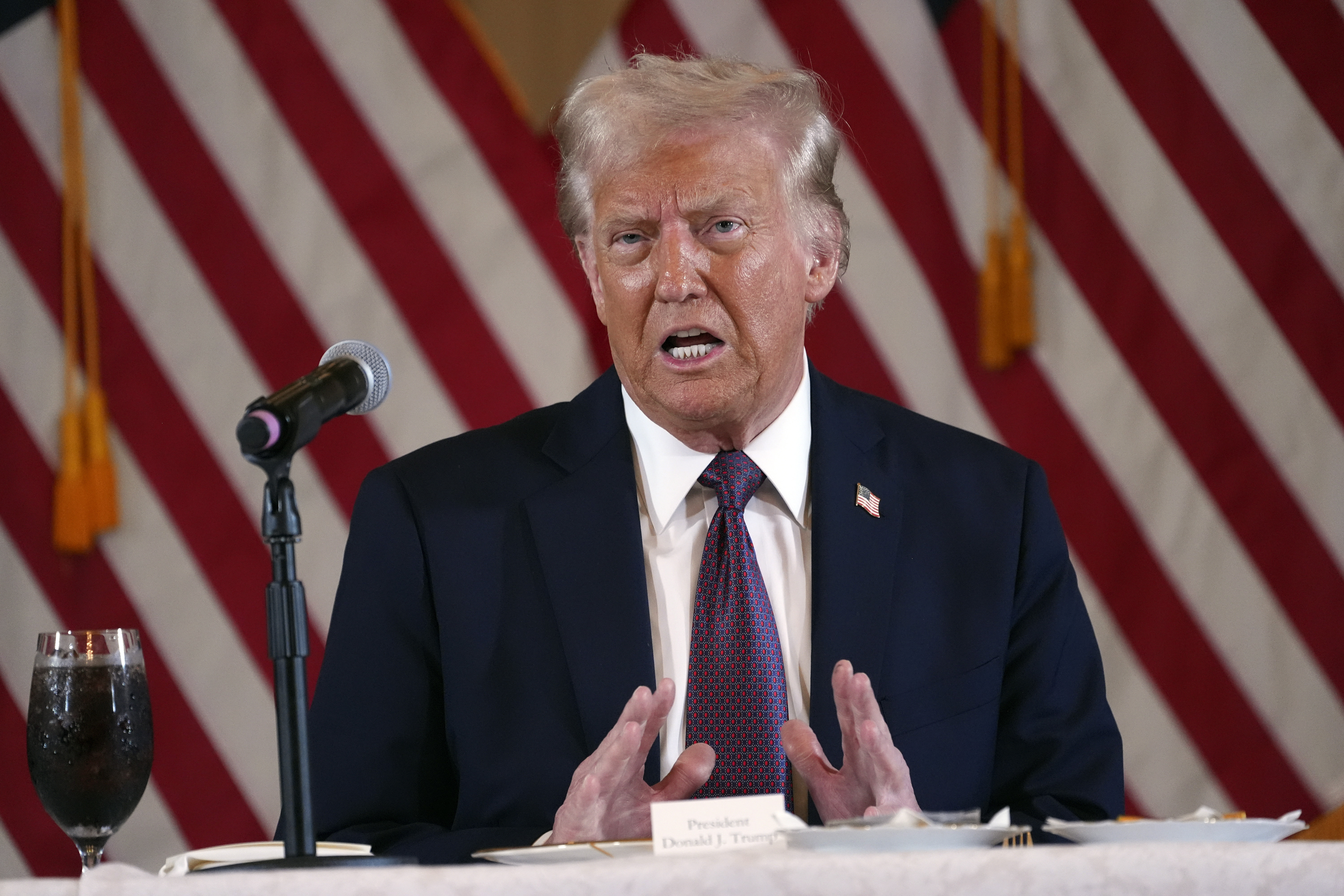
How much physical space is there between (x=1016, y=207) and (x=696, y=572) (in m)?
1.43

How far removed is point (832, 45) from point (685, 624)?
5.38 ft

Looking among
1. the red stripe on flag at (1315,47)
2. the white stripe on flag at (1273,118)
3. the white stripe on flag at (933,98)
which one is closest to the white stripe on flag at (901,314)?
the white stripe on flag at (933,98)

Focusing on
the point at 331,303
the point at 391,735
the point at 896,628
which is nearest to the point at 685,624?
the point at 896,628

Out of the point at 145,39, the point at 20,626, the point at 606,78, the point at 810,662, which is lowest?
the point at 810,662

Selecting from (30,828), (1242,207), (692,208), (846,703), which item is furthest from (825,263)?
(30,828)

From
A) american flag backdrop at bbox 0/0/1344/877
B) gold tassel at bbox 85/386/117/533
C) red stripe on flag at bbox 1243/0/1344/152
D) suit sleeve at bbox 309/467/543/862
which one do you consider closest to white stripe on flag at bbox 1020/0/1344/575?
american flag backdrop at bbox 0/0/1344/877

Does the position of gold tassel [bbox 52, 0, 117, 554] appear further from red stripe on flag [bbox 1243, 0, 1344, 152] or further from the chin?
red stripe on flag [bbox 1243, 0, 1344, 152]

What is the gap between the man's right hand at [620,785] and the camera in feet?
4.21

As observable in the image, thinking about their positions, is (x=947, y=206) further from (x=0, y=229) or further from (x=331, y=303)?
(x=0, y=229)

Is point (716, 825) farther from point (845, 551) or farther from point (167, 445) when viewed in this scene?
point (167, 445)

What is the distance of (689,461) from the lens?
5.87 ft

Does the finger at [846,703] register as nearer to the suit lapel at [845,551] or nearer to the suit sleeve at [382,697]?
the suit lapel at [845,551]

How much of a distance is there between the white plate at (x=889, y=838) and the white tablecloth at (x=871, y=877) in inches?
3.3

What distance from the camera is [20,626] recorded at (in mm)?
2828
